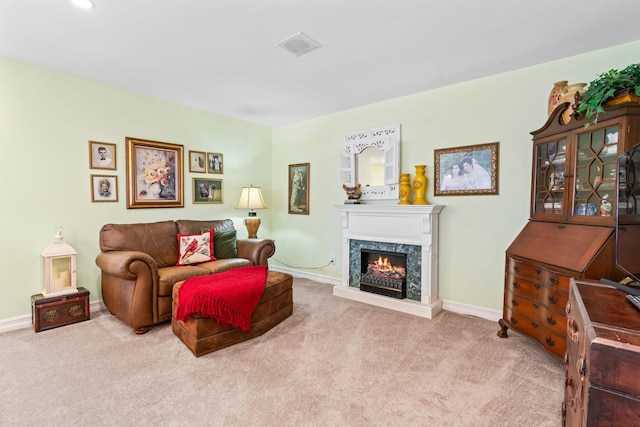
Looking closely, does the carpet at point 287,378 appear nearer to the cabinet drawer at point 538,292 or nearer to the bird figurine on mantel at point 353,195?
the cabinet drawer at point 538,292

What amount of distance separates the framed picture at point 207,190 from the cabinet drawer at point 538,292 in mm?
3647

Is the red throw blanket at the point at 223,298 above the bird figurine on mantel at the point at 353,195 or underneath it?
underneath

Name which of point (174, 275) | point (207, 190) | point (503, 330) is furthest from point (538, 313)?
point (207, 190)

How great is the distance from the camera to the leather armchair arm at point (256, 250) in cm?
365

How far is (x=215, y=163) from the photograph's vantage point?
4.23 m

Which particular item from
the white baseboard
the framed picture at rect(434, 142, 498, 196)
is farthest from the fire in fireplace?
the white baseboard

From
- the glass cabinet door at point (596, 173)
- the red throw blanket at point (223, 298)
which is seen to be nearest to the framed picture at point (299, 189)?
the red throw blanket at point (223, 298)

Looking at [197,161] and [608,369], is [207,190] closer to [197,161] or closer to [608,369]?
[197,161]

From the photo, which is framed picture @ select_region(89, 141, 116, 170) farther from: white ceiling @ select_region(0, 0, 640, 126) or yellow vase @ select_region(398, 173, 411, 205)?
yellow vase @ select_region(398, 173, 411, 205)

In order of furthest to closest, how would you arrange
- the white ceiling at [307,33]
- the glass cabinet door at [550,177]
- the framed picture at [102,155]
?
A: 1. the framed picture at [102,155]
2. the glass cabinet door at [550,177]
3. the white ceiling at [307,33]

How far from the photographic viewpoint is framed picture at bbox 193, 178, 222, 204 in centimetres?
404

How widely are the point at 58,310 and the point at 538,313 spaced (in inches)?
160

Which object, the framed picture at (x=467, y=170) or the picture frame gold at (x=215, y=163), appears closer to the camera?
the framed picture at (x=467, y=170)

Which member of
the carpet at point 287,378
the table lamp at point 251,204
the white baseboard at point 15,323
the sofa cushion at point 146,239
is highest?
the table lamp at point 251,204
